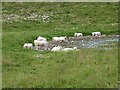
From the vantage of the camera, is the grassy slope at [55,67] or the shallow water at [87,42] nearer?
the grassy slope at [55,67]

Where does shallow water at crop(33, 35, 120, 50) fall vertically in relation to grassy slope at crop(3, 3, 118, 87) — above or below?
below

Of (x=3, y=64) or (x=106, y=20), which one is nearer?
(x=3, y=64)

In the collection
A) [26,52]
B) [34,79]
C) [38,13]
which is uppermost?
[34,79]

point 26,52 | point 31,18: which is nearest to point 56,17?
point 31,18

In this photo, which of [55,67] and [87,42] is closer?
[55,67]

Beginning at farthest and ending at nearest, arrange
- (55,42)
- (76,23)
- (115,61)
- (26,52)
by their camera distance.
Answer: (76,23) → (55,42) → (26,52) → (115,61)

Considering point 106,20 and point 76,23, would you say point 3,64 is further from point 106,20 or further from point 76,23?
point 106,20

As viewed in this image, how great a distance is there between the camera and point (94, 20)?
5891 centimetres

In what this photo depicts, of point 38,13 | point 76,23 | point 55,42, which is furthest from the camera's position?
point 38,13

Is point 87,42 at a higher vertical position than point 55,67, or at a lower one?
lower

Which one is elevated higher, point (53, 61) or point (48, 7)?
point (53, 61)

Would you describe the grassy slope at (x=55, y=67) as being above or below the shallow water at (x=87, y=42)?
above

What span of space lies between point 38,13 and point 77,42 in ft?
97.5

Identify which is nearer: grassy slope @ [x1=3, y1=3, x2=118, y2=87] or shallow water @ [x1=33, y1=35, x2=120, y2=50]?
grassy slope @ [x1=3, y1=3, x2=118, y2=87]
